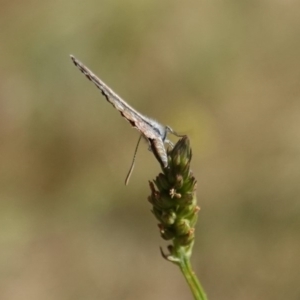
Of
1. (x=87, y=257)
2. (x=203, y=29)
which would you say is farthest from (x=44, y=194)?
(x=203, y=29)

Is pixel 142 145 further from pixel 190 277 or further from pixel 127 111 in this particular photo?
pixel 190 277

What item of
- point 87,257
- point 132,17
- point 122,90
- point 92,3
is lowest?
point 87,257

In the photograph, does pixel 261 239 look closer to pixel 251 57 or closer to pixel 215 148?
pixel 215 148

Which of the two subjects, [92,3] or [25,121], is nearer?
[25,121]

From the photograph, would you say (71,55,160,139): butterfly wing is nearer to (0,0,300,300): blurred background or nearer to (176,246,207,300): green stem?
(176,246,207,300): green stem

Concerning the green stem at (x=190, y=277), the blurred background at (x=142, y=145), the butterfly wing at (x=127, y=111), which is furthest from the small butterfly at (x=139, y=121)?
the blurred background at (x=142, y=145)

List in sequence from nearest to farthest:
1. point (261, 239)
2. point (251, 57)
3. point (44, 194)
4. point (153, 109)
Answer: point (261, 239)
point (44, 194)
point (153, 109)
point (251, 57)

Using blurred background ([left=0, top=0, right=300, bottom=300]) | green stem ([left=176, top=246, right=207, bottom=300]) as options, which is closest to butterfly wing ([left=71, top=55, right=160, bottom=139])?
green stem ([left=176, top=246, right=207, bottom=300])
